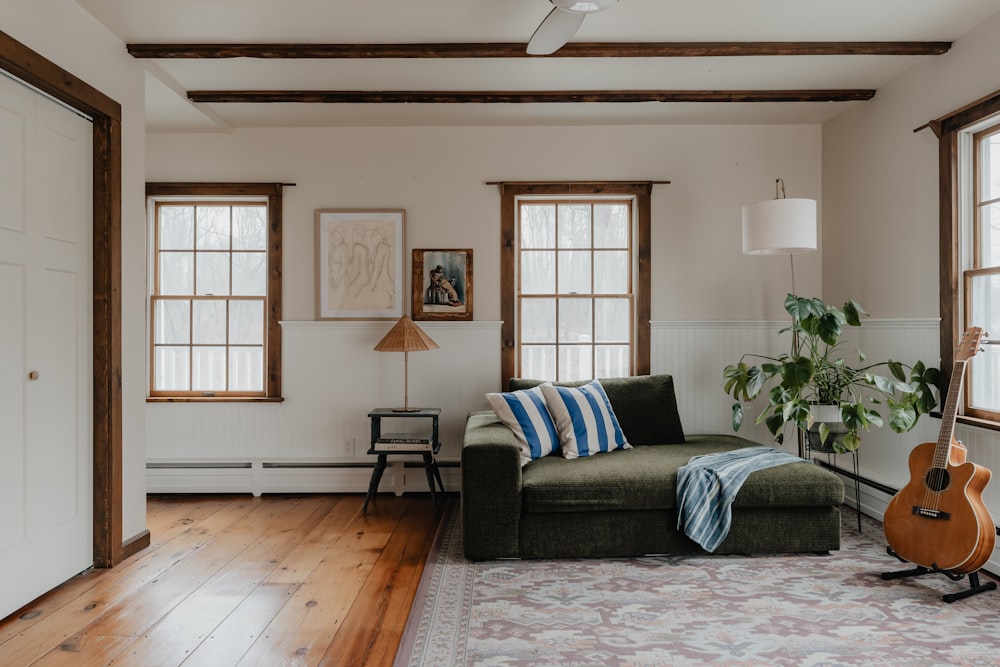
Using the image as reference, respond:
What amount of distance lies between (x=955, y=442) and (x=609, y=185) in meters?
2.58

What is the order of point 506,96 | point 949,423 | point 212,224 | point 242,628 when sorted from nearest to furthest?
point 242,628
point 949,423
point 506,96
point 212,224

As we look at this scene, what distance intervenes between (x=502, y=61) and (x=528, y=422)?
198 centimetres

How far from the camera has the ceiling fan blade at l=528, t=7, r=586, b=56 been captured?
2.59m

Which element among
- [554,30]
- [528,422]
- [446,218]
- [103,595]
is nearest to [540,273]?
[446,218]

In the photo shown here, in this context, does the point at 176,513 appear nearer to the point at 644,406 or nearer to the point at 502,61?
the point at 644,406

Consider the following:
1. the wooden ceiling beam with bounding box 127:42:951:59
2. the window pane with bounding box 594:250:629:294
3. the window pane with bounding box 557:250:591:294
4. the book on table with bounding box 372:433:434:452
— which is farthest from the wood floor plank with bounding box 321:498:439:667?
the wooden ceiling beam with bounding box 127:42:951:59

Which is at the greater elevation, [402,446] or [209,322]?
[209,322]

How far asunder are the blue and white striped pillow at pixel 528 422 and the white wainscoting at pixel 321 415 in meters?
0.82

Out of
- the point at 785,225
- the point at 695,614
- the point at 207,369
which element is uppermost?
the point at 785,225

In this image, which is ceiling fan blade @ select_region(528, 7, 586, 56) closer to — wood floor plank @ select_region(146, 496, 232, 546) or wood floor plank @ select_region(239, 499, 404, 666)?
wood floor plank @ select_region(239, 499, 404, 666)

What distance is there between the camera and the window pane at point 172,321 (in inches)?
185

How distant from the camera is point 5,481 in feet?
8.48

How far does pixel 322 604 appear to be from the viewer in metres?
2.73

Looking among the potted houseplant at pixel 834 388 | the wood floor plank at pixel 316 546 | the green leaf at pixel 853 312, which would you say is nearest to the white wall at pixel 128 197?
the wood floor plank at pixel 316 546
